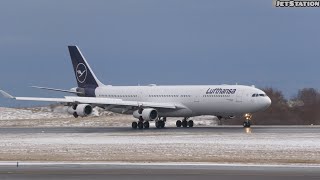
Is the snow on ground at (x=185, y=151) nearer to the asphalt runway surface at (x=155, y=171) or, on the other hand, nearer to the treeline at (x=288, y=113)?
the asphalt runway surface at (x=155, y=171)

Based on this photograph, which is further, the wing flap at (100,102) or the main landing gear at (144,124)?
the main landing gear at (144,124)

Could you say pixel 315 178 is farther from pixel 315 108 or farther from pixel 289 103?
pixel 289 103

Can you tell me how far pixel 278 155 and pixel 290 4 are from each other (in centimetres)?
995

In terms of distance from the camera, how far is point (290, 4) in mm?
38844

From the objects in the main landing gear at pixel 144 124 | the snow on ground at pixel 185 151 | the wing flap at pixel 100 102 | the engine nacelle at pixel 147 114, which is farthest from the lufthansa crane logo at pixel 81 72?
the snow on ground at pixel 185 151

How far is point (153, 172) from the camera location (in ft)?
78.2

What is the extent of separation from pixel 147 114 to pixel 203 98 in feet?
15.9

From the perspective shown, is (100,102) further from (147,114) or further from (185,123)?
Answer: (185,123)

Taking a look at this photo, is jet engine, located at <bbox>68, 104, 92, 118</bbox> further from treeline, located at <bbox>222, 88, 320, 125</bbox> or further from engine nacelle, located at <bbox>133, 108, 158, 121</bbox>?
treeline, located at <bbox>222, 88, 320, 125</bbox>

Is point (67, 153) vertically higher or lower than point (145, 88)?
lower

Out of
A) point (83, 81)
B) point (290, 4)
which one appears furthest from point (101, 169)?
point (83, 81)

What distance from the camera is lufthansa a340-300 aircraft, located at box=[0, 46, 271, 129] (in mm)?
61206

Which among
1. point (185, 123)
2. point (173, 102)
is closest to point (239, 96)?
point (173, 102)

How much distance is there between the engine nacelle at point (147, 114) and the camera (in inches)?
2434
